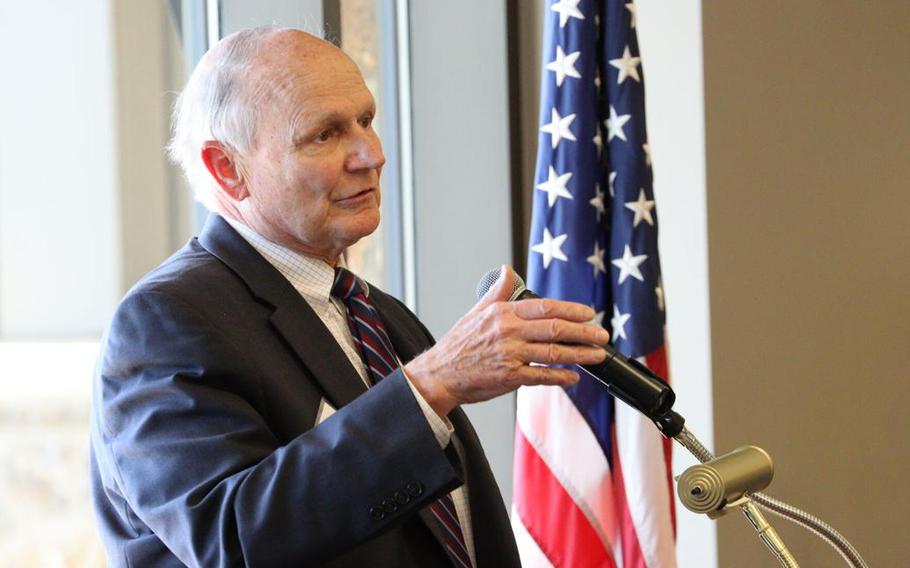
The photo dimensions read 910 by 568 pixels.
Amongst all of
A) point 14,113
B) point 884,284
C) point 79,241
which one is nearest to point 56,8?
point 14,113

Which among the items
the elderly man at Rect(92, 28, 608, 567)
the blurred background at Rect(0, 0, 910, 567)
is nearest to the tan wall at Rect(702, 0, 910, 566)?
the blurred background at Rect(0, 0, 910, 567)

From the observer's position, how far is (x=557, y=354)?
147 centimetres

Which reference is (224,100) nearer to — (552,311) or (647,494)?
(552,311)

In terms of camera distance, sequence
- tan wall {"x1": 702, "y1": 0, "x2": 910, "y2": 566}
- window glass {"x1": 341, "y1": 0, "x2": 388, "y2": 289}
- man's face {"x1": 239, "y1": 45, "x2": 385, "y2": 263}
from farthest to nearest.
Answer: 1. window glass {"x1": 341, "y1": 0, "x2": 388, "y2": 289}
2. tan wall {"x1": 702, "y1": 0, "x2": 910, "y2": 566}
3. man's face {"x1": 239, "y1": 45, "x2": 385, "y2": 263}

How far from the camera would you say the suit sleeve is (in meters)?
1.48

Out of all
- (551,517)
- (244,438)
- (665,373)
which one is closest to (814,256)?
(665,373)

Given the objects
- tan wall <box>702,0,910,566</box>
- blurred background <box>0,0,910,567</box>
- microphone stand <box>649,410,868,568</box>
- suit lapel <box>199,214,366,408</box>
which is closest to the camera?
microphone stand <box>649,410,868,568</box>

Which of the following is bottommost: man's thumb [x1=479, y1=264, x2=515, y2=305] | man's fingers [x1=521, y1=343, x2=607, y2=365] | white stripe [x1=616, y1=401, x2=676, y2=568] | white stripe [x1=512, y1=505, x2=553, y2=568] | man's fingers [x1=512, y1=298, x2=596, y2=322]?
white stripe [x1=512, y1=505, x2=553, y2=568]

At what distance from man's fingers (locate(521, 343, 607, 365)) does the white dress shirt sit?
0.46m

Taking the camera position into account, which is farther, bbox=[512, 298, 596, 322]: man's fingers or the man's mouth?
the man's mouth

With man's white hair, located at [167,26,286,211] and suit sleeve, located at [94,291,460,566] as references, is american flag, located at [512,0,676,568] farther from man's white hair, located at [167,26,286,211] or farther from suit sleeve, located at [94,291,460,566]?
suit sleeve, located at [94,291,460,566]

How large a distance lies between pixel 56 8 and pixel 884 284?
280 cm

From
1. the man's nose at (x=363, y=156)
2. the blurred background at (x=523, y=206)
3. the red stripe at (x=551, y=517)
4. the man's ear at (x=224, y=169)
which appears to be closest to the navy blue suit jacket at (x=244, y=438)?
the man's ear at (x=224, y=169)

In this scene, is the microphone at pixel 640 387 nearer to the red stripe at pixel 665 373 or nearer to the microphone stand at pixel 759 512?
the microphone stand at pixel 759 512
